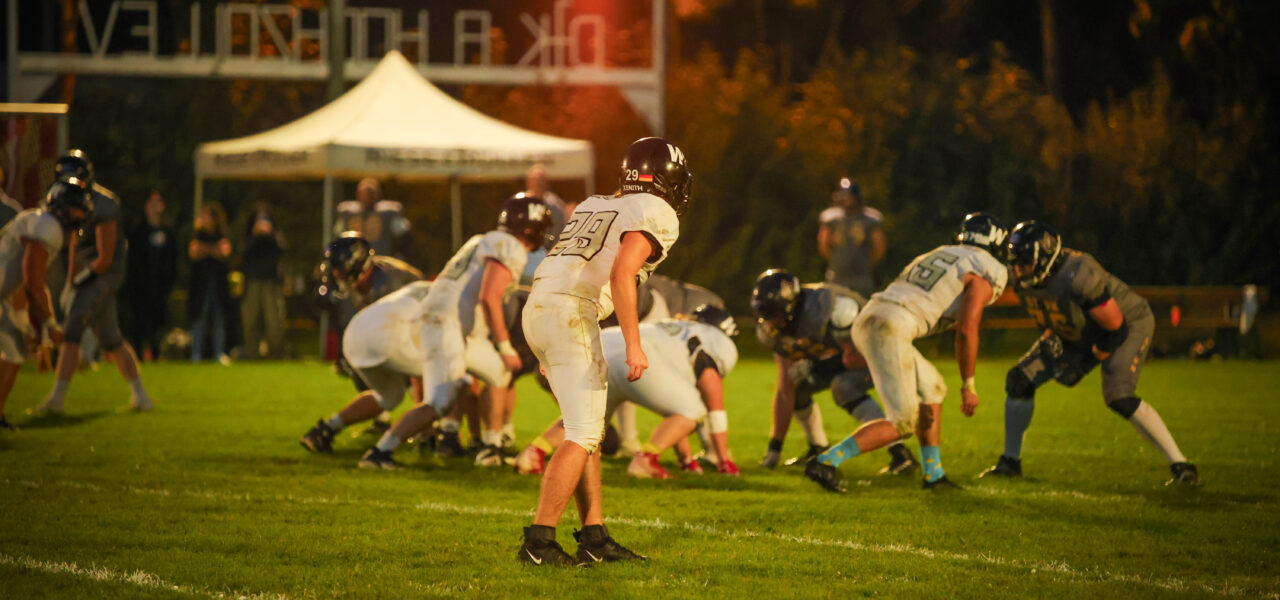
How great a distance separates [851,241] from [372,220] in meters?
5.47

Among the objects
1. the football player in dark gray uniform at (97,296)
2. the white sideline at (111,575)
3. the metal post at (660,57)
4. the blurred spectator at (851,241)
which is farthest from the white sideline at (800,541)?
the metal post at (660,57)

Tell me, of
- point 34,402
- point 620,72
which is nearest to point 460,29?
point 620,72

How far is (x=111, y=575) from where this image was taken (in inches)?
238

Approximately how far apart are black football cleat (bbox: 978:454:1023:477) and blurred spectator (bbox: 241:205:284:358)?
12.3 m

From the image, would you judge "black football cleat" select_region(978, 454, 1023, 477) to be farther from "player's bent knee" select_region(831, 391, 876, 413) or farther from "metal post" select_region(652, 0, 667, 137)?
"metal post" select_region(652, 0, 667, 137)

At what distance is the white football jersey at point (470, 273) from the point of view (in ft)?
30.3

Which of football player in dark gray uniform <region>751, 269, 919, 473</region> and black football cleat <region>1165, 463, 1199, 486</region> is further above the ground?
football player in dark gray uniform <region>751, 269, 919, 473</region>

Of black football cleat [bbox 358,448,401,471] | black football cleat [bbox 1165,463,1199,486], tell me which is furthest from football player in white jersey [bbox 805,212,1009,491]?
black football cleat [bbox 358,448,401,471]

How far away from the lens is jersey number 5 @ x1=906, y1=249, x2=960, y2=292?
342 inches

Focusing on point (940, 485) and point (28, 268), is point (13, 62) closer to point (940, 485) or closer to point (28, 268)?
point (28, 268)

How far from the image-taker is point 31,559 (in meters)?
6.35

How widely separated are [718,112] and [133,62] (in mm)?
10377

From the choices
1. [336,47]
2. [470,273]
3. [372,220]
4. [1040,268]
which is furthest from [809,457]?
[336,47]

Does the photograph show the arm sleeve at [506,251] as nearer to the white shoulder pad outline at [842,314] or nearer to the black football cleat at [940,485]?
the white shoulder pad outline at [842,314]
